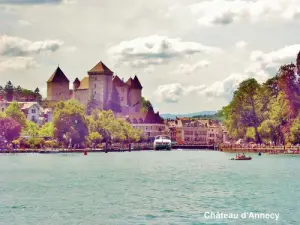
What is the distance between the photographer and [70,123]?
420ft

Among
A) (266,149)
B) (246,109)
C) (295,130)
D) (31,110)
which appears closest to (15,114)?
(31,110)

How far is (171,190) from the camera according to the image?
49938mm

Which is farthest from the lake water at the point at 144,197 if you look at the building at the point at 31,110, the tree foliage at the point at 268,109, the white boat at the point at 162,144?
the building at the point at 31,110

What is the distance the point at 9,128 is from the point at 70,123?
12.5m

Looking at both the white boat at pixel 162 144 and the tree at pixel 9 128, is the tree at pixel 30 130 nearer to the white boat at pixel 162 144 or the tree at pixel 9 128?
the tree at pixel 9 128

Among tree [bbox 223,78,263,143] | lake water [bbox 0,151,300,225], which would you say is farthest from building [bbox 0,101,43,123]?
lake water [bbox 0,151,300,225]

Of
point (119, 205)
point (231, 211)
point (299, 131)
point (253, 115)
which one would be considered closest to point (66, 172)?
point (119, 205)

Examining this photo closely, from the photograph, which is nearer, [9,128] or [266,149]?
[266,149]

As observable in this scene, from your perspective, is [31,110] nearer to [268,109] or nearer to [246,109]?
[246,109]

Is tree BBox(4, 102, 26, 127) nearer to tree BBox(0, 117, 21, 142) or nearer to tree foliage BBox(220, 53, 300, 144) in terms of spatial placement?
tree BBox(0, 117, 21, 142)

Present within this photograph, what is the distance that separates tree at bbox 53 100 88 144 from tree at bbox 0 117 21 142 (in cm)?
860

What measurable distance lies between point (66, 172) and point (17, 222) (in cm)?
3445

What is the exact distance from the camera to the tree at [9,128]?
13200cm

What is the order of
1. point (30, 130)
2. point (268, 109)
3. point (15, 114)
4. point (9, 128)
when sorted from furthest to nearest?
point (30, 130) → point (15, 114) → point (9, 128) → point (268, 109)
